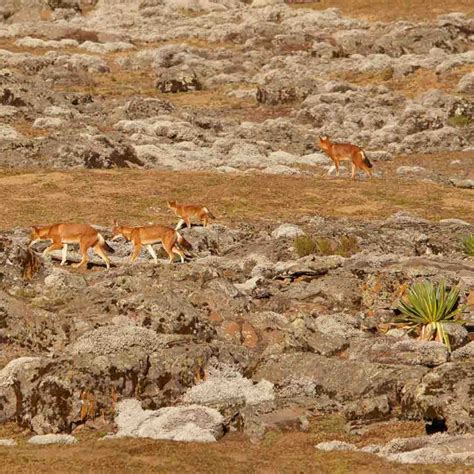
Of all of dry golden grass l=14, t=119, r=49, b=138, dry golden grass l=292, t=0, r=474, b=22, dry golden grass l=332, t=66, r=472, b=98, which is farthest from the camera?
dry golden grass l=292, t=0, r=474, b=22

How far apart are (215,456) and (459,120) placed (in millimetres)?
45887

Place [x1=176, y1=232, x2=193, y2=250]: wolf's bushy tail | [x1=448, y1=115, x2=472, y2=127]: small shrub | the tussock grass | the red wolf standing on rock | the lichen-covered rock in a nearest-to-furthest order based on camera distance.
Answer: the lichen-covered rock
[x1=176, y1=232, x2=193, y2=250]: wolf's bushy tail
the tussock grass
the red wolf standing on rock
[x1=448, y1=115, x2=472, y2=127]: small shrub

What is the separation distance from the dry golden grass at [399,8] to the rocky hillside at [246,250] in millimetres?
12742

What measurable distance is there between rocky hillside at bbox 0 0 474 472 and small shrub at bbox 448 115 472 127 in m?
0.15

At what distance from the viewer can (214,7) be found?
342 feet

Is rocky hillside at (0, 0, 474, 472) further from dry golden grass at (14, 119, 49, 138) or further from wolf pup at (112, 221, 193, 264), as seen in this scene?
wolf pup at (112, 221, 193, 264)

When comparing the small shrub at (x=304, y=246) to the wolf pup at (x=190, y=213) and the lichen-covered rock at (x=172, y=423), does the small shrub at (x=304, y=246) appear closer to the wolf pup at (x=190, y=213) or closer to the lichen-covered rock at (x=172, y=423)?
the wolf pup at (x=190, y=213)

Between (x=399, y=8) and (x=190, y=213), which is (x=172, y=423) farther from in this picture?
(x=399, y=8)

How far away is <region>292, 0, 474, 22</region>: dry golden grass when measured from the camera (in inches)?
3595

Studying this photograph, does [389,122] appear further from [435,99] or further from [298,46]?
[298,46]

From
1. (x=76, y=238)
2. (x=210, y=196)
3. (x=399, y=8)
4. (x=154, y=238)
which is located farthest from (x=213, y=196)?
(x=399, y=8)

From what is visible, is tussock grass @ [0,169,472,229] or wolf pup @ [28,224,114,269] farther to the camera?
tussock grass @ [0,169,472,229]

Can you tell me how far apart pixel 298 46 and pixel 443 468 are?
71.8 meters

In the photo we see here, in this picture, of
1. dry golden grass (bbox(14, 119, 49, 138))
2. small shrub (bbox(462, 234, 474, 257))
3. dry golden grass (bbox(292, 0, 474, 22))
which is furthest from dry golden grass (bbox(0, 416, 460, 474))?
dry golden grass (bbox(292, 0, 474, 22))
